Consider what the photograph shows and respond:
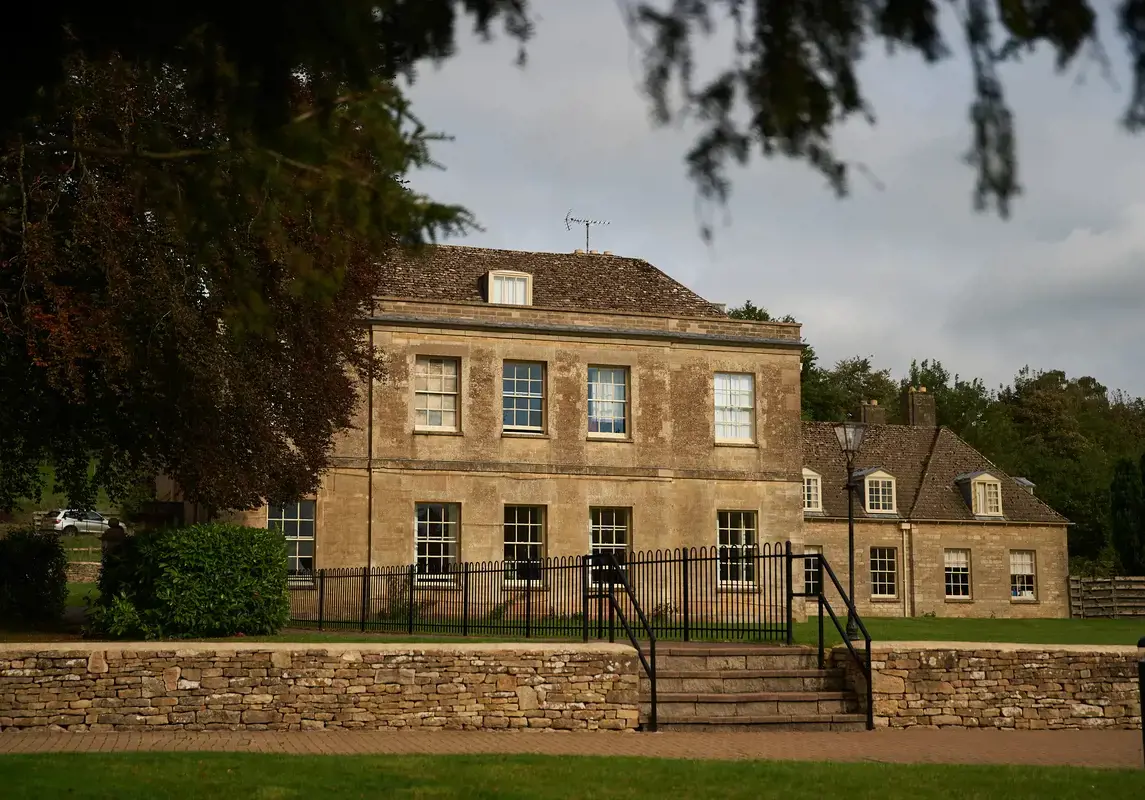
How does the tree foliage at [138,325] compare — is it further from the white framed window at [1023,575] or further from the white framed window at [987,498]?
the white framed window at [1023,575]

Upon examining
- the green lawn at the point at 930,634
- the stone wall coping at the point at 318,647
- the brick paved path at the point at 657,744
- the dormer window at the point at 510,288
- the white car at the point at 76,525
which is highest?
the dormer window at the point at 510,288

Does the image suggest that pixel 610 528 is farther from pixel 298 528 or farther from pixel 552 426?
pixel 298 528

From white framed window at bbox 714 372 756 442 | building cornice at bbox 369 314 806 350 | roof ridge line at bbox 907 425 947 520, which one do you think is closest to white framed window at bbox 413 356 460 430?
building cornice at bbox 369 314 806 350

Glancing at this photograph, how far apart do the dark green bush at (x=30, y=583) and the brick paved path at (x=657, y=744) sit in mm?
9835

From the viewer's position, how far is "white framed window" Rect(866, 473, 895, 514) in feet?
134

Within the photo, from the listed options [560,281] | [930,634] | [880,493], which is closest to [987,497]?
[880,493]

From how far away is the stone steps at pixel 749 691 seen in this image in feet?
47.9

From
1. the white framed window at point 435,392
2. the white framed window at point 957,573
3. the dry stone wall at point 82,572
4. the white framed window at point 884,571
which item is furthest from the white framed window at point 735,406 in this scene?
the dry stone wall at point 82,572

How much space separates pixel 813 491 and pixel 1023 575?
24.1ft

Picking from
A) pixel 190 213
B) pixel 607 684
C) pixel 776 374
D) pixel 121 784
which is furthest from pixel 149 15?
pixel 776 374

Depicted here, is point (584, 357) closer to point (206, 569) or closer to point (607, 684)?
point (206, 569)

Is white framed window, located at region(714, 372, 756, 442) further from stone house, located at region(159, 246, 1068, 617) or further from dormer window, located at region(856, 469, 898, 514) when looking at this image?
dormer window, located at region(856, 469, 898, 514)

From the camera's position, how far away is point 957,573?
40312 mm

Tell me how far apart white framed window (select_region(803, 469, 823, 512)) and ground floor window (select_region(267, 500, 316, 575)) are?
1782cm
